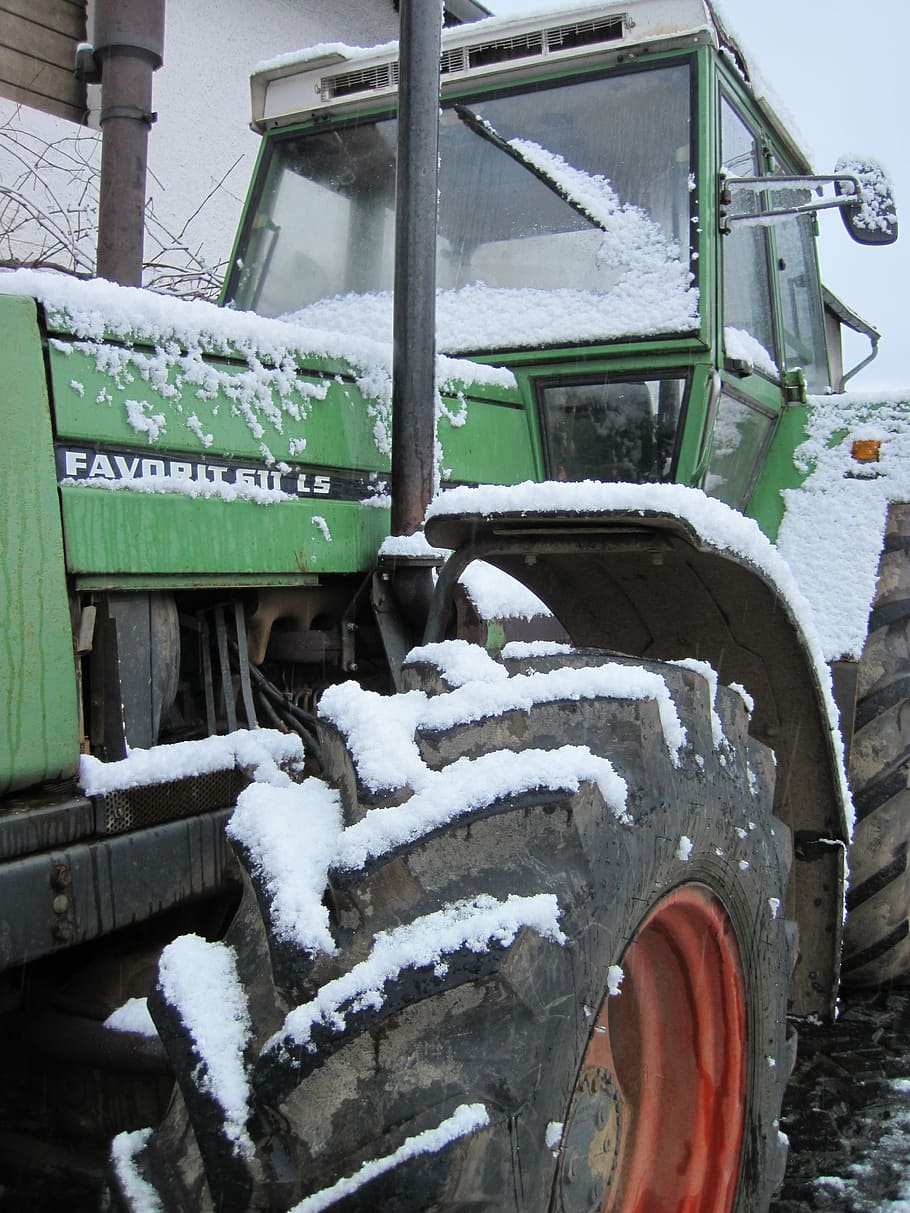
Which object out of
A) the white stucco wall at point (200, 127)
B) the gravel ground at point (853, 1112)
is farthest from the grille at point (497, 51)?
the white stucco wall at point (200, 127)

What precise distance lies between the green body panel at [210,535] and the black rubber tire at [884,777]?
125 cm

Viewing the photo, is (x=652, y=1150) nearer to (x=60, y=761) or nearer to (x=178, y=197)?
(x=60, y=761)

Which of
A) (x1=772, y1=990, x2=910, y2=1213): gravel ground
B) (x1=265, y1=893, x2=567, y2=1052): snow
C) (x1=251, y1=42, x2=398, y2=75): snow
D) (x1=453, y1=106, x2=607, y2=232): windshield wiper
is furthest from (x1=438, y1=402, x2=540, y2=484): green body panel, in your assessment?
(x1=772, y1=990, x2=910, y2=1213): gravel ground

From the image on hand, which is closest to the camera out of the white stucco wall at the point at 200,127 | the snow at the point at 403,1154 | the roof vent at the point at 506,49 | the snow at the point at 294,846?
the snow at the point at 403,1154

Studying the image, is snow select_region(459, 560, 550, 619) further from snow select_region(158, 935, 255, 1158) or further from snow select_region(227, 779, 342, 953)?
snow select_region(158, 935, 255, 1158)

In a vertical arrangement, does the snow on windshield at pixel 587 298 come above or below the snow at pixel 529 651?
above

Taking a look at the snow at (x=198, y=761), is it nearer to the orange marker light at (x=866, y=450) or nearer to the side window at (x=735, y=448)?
the side window at (x=735, y=448)

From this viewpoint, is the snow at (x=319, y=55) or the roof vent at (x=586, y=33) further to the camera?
the snow at (x=319, y=55)

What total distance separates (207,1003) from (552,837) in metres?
0.42

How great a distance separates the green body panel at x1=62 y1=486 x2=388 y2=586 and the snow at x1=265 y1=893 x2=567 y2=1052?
0.70m

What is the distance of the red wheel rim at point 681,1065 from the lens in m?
1.67

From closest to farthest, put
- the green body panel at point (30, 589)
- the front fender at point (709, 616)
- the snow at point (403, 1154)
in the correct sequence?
the snow at point (403, 1154) < the green body panel at point (30, 589) < the front fender at point (709, 616)

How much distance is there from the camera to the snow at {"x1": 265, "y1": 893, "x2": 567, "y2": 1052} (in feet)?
3.85

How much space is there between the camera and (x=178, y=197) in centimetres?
729
